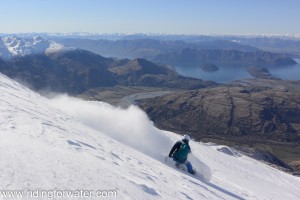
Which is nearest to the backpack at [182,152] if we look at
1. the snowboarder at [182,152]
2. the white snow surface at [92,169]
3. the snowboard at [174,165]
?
the snowboarder at [182,152]

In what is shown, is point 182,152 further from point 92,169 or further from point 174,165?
point 92,169

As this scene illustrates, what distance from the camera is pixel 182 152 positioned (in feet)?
60.7

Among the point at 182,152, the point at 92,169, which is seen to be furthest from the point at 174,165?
the point at 92,169

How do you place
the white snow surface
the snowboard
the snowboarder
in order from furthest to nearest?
the snowboard, the snowboarder, the white snow surface

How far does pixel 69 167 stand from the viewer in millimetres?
10430

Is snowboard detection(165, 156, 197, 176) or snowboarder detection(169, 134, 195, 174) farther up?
snowboarder detection(169, 134, 195, 174)

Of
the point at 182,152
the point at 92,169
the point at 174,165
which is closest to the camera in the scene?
the point at 92,169

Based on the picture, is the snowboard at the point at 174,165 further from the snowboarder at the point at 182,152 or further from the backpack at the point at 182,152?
the backpack at the point at 182,152

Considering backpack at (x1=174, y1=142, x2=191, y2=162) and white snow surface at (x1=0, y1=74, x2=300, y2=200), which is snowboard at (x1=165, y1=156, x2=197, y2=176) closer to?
backpack at (x1=174, y1=142, x2=191, y2=162)

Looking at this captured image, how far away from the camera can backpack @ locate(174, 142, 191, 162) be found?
18.4 metres

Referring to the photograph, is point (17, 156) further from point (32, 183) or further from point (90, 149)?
point (90, 149)

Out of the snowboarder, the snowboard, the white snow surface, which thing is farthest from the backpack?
the white snow surface

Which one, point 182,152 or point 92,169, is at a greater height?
point 92,169

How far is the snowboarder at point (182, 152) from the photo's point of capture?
18.3 metres
